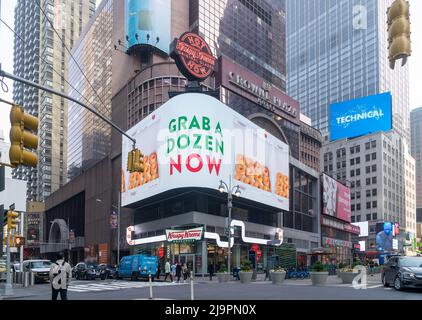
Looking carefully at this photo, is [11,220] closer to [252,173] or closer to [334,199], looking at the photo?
[252,173]

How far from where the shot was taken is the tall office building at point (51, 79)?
172 meters

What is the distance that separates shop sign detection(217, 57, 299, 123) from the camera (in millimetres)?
75812

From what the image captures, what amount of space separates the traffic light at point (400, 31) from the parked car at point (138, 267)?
36392 mm

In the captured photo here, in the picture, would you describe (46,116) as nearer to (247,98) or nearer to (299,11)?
(299,11)

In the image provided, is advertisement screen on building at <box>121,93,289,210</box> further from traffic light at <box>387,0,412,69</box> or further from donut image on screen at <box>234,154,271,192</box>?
traffic light at <box>387,0,412,69</box>

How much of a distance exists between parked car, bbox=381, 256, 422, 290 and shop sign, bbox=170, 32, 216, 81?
39907 mm

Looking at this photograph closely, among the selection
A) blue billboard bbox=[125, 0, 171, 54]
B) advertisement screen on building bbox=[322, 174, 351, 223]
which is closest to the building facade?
advertisement screen on building bbox=[322, 174, 351, 223]

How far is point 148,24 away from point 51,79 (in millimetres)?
102086

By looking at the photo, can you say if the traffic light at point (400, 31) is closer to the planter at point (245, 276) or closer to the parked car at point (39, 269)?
the planter at point (245, 276)

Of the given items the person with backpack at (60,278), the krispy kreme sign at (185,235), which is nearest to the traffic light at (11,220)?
the person with backpack at (60,278)

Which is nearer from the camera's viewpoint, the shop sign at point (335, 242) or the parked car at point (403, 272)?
the parked car at point (403, 272)

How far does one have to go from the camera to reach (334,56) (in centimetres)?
16350
